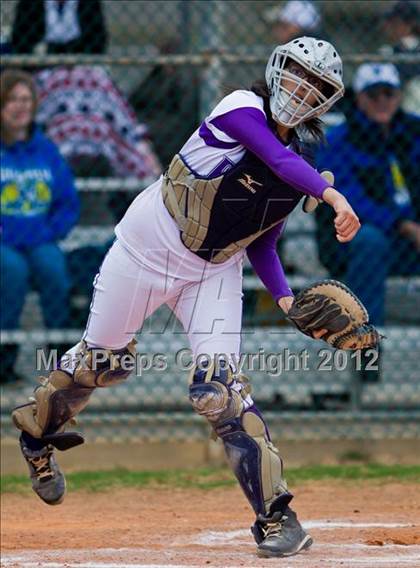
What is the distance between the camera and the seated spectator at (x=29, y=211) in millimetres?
6285

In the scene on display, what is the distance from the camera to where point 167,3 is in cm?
676

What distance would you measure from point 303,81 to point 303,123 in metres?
0.32

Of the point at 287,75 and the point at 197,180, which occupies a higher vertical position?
the point at 287,75

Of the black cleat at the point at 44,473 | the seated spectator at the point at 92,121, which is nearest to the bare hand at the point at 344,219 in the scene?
the black cleat at the point at 44,473

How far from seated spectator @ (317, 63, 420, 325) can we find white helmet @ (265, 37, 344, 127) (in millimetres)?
2362

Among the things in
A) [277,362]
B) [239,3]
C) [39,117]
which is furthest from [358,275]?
[39,117]

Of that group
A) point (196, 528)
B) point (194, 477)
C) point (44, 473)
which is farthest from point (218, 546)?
point (194, 477)

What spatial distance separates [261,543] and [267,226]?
114cm

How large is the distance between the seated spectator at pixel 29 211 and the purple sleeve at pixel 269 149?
2.38 meters

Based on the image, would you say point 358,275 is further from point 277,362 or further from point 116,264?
point 116,264

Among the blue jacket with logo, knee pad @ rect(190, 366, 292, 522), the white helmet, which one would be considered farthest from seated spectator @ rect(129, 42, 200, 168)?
knee pad @ rect(190, 366, 292, 522)

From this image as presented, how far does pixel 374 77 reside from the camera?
21.7 ft

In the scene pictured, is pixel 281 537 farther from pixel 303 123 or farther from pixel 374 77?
pixel 374 77

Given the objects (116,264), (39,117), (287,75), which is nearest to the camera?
(287,75)
